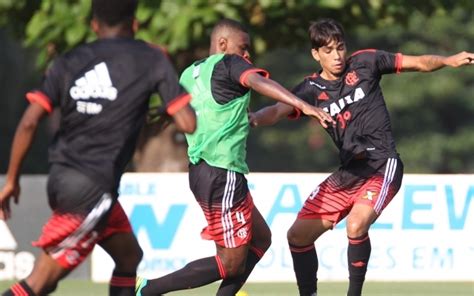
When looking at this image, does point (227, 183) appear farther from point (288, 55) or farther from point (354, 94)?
point (288, 55)

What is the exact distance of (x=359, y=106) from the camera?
31.8ft

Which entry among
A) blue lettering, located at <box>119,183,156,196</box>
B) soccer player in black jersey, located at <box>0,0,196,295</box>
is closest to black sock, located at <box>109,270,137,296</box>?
soccer player in black jersey, located at <box>0,0,196,295</box>

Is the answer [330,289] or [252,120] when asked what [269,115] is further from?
[330,289]

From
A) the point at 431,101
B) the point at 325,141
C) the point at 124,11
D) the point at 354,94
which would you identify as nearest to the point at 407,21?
the point at 354,94

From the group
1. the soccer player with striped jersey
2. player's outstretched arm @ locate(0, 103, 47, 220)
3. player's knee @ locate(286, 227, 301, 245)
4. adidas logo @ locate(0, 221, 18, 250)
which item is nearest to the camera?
player's outstretched arm @ locate(0, 103, 47, 220)

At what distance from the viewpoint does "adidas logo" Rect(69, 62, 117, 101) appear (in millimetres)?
6879

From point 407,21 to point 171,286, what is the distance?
8368 millimetres

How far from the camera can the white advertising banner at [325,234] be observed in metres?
14.0

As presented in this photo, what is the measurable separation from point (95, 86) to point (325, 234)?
742cm

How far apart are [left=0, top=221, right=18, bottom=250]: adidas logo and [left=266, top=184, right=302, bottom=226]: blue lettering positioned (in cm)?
268

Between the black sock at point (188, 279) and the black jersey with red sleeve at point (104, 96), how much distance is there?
2.25 metres

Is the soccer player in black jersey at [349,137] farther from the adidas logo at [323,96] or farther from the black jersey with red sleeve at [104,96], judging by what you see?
the black jersey with red sleeve at [104,96]

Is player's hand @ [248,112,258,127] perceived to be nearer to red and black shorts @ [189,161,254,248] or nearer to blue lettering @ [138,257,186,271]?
red and black shorts @ [189,161,254,248]

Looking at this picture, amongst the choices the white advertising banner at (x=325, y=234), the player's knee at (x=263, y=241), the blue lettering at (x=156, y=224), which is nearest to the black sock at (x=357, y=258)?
the player's knee at (x=263, y=241)
